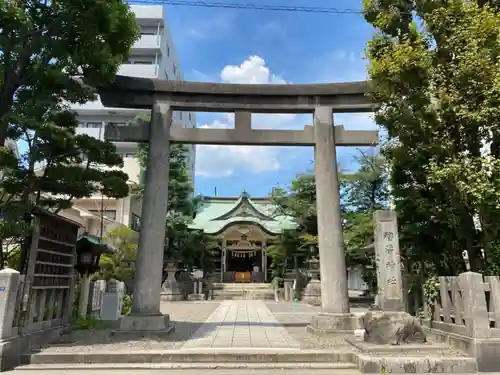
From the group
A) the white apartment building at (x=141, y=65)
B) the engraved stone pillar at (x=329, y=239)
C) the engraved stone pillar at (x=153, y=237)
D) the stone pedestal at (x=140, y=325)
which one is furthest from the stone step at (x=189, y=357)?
the white apartment building at (x=141, y=65)

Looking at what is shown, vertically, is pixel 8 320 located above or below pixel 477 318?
below

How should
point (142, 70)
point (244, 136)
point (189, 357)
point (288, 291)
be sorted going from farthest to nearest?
point (142, 70), point (288, 291), point (244, 136), point (189, 357)

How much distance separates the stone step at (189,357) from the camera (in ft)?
24.0

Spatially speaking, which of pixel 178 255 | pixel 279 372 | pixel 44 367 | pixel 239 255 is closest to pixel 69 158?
pixel 44 367

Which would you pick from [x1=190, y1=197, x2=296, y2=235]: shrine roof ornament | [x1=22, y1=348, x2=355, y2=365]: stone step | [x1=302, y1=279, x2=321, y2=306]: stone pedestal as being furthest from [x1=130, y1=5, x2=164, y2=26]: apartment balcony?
[x1=22, y1=348, x2=355, y2=365]: stone step

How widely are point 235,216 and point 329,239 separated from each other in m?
24.6

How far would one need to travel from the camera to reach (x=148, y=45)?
40375mm

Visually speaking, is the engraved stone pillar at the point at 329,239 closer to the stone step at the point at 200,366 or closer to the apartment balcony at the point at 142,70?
the stone step at the point at 200,366

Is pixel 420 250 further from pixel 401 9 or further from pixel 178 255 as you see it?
pixel 178 255

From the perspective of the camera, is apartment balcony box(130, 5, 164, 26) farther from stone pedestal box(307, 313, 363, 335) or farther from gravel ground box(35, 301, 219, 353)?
stone pedestal box(307, 313, 363, 335)

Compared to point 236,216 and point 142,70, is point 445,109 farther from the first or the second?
point 142,70

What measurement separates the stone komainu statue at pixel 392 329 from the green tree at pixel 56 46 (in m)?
8.01

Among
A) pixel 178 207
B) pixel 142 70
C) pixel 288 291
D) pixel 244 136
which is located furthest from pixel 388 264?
pixel 142 70

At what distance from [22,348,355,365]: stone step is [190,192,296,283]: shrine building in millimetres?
23498
